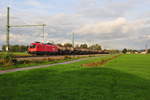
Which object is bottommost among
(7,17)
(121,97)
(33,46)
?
(121,97)

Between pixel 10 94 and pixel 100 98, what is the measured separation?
3.56 m

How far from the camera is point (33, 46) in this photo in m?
39.6

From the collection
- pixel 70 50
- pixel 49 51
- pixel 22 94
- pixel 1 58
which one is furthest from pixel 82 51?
pixel 22 94

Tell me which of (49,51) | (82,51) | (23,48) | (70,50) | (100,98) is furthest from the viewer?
(23,48)

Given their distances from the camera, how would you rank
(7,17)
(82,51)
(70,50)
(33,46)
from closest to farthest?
(7,17), (33,46), (70,50), (82,51)

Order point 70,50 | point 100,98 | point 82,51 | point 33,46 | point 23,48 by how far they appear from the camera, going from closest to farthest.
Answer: point 100,98, point 33,46, point 70,50, point 82,51, point 23,48

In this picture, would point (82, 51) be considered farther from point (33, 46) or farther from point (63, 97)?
point (63, 97)

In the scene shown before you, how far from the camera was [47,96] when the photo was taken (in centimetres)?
692

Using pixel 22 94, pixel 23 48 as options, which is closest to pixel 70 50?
pixel 23 48

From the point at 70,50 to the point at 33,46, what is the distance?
28.2 m

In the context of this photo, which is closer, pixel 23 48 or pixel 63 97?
pixel 63 97

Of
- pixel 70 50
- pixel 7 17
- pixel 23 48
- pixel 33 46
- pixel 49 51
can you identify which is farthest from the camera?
pixel 23 48

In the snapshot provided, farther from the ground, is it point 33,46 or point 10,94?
point 33,46

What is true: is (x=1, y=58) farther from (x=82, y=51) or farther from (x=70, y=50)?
(x=82, y=51)
